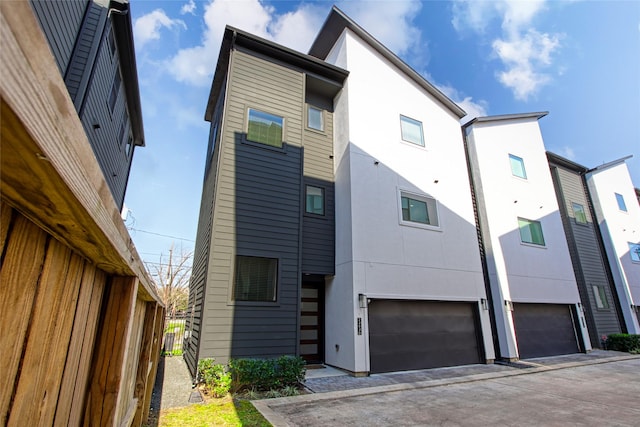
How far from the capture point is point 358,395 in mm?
5961

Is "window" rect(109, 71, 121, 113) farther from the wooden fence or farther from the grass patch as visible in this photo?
the wooden fence

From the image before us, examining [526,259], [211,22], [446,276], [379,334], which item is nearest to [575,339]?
[526,259]

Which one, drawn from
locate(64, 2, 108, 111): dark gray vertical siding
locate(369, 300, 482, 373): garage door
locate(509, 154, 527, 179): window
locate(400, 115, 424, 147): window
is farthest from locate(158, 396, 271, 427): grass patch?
locate(509, 154, 527, 179): window

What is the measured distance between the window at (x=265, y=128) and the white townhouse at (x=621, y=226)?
679 inches

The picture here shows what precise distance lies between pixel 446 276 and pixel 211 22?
11.7 metres

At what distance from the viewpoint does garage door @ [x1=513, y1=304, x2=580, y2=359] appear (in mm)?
10484

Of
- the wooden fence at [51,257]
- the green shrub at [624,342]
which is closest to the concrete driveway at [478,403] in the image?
the wooden fence at [51,257]

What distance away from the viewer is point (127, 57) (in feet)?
28.8

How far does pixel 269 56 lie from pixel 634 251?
2055 cm

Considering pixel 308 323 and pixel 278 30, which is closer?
pixel 308 323

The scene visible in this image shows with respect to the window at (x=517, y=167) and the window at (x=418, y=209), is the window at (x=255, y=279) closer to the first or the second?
the window at (x=418, y=209)

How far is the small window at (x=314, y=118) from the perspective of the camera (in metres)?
10.0

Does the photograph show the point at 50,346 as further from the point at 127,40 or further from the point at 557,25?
the point at 557,25

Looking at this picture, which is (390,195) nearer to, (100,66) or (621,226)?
(100,66)
